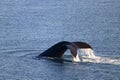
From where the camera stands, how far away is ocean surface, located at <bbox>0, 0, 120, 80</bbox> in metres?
39.7

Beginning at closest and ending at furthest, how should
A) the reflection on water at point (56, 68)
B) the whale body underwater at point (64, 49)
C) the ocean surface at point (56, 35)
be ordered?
the reflection on water at point (56, 68)
the ocean surface at point (56, 35)
the whale body underwater at point (64, 49)

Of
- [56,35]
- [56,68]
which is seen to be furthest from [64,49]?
[56,35]

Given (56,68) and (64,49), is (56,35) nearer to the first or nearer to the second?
(64,49)

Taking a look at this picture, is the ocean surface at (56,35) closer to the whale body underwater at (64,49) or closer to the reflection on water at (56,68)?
the reflection on water at (56,68)

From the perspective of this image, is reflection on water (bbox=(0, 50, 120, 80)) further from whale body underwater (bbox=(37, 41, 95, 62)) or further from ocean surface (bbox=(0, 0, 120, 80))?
whale body underwater (bbox=(37, 41, 95, 62))

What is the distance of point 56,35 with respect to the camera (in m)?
54.6

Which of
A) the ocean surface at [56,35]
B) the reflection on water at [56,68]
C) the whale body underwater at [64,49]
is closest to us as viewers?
the reflection on water at [56,68]

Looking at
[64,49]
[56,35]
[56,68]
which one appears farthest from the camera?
[56,35]

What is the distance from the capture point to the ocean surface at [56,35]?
39656mm

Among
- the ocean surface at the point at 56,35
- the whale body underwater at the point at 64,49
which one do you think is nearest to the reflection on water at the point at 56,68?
the ocean surface at the point at 56,35

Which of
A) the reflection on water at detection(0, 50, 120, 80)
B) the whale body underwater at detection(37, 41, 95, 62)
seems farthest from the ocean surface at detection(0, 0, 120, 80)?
the whale body underwater at detection(37, 41, 95, 62)

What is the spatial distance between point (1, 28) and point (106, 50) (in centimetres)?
1598

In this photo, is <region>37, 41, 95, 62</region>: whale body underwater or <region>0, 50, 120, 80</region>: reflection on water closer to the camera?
<region>0, 50, 120, 80</region>: reflection on water

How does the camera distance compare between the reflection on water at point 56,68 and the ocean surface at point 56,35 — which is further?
the ocean surface at point 56,35
